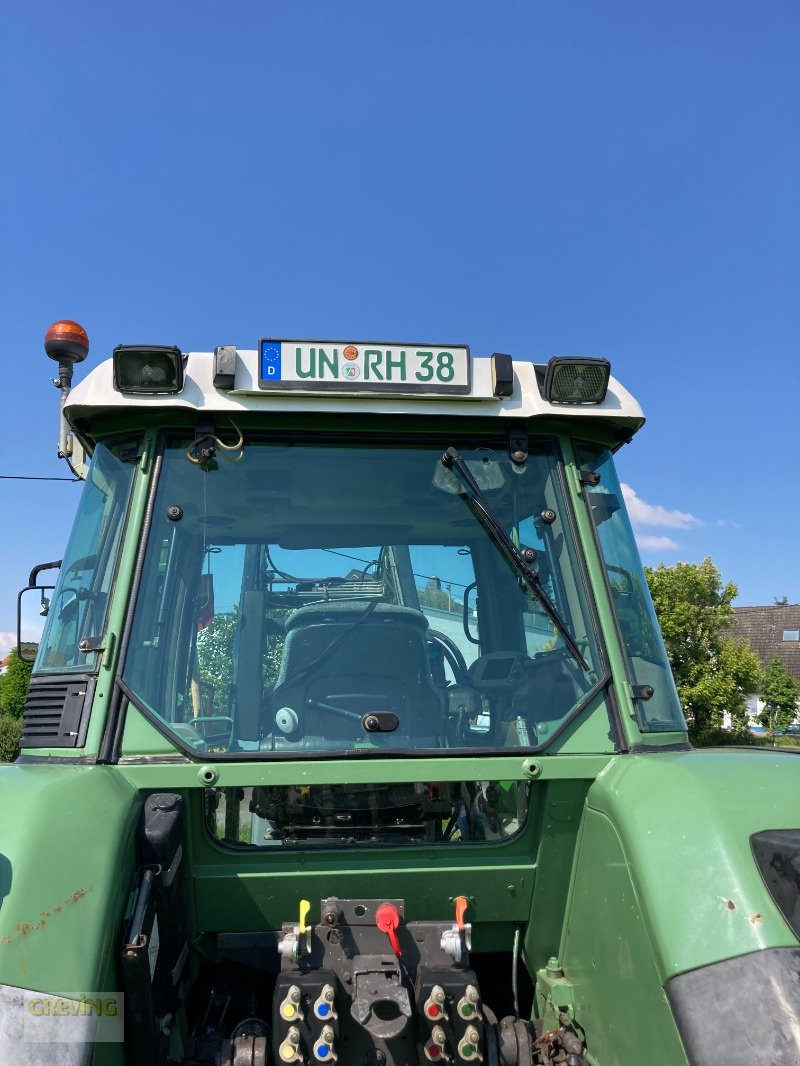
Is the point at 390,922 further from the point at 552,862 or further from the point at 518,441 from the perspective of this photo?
the point at 518,441

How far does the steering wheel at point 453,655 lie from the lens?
9.55 ft

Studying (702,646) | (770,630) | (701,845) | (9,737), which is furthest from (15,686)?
(770,630)

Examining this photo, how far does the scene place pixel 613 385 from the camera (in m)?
2.90

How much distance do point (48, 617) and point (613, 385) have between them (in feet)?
6.39

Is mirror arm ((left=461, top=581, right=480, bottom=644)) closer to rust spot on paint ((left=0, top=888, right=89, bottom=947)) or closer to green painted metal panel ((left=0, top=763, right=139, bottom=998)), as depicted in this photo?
green painted metal panel ((left=0, top=763, right=139, bottom=998))

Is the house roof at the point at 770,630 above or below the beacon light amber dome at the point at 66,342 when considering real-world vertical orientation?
above

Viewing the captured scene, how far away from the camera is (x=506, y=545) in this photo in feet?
9.09

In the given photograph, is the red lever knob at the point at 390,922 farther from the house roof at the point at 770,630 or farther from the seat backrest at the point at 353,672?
the house roof at the point at 770,630

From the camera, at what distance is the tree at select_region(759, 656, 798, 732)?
39.6 metres

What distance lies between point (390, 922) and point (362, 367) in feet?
5.21

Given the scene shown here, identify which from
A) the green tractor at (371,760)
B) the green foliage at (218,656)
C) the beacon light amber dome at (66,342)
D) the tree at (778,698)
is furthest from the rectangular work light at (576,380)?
the tree at (778,698)

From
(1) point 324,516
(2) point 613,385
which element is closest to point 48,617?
(1) point 324,516

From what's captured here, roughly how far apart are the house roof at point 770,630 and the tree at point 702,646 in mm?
20622

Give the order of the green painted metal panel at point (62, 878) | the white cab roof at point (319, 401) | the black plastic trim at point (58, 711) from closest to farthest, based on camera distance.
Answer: the green painted metal panel at point (62, 878) → the black plastic trim at point (58, 711) → the white cab roof at point (319, 401)
